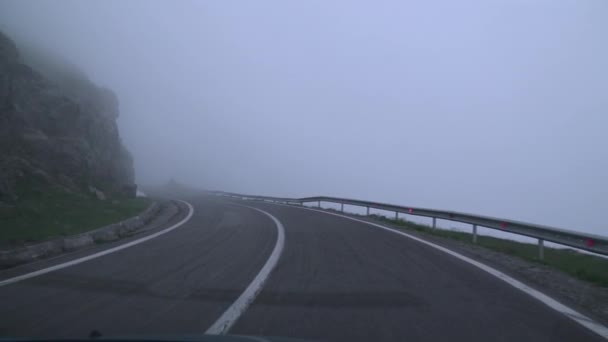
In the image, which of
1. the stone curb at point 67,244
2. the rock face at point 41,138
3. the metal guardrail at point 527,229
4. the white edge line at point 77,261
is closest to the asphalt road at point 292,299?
the white edge line at point 77,261

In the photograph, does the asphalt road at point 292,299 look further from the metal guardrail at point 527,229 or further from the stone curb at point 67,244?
the metal guardrail at point 527,229

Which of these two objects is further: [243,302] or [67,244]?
[67,244]

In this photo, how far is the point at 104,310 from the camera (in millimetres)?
5621

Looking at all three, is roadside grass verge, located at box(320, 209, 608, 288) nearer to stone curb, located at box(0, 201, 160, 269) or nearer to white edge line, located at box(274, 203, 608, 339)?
white edge line, located at box(274, 203, 608, 339)

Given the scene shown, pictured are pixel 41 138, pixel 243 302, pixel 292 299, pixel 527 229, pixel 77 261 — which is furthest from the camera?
pixel 41 138

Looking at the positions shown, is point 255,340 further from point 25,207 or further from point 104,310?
point 25,207

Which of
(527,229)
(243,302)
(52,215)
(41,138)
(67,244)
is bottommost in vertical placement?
(243,302)

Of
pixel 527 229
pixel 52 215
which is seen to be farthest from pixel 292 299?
pixel 52 215

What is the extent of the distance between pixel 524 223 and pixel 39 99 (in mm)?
21555

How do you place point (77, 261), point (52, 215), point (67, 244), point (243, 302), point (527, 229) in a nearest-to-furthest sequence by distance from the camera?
1. point (243, 302)
2. point (77, 261)
3. point (67, 244)
4. point (527, 229)
5. point (52, 215)

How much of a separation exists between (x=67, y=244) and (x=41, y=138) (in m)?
11.1

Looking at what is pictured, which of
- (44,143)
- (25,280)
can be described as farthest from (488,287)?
(44,143)

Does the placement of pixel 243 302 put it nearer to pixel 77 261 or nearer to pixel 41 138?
pixel 77 261

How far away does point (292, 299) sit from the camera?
20.4 feet
